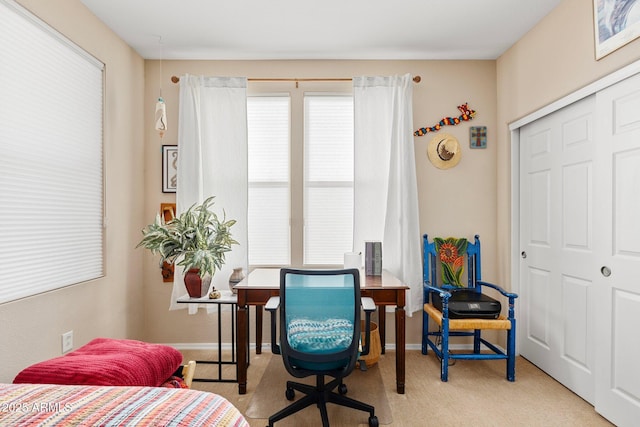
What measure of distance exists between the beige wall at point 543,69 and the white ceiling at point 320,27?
0.12 meters

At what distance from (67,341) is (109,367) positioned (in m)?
1.02

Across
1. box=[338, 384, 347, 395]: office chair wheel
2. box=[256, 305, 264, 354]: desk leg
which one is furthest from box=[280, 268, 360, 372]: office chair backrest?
box=[256, 305, 264, 354]: desk leg

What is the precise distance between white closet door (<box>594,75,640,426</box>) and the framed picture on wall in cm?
23

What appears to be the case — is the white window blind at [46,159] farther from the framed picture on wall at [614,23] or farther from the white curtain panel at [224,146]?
the framed picture on wall at [614,23]

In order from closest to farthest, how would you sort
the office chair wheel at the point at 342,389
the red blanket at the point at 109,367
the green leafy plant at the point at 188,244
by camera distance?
1. the red blanket at the point at 109,367
2. the office chair wheel at the point at 342,389
3. the green leafy plant at the point at 188,244

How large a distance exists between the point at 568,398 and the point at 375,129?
2.49 m

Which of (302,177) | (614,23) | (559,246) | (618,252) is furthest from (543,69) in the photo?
(302,177)

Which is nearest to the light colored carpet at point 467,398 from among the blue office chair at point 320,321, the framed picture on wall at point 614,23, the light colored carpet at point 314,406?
the light colored carpet at point 314,406

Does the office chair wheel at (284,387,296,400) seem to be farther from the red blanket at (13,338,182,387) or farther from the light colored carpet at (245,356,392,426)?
the red blanket at (13,338,182,387)

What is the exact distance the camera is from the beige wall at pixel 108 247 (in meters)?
2.17

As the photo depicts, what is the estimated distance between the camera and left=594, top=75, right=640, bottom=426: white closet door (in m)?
2.08

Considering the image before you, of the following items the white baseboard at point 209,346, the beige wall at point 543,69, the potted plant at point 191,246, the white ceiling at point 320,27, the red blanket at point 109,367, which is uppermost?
the white ceiling at point 320,27

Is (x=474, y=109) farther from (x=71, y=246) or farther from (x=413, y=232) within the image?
(x=71, y=246)

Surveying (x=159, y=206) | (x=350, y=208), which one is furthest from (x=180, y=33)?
(x=350, y=208)
